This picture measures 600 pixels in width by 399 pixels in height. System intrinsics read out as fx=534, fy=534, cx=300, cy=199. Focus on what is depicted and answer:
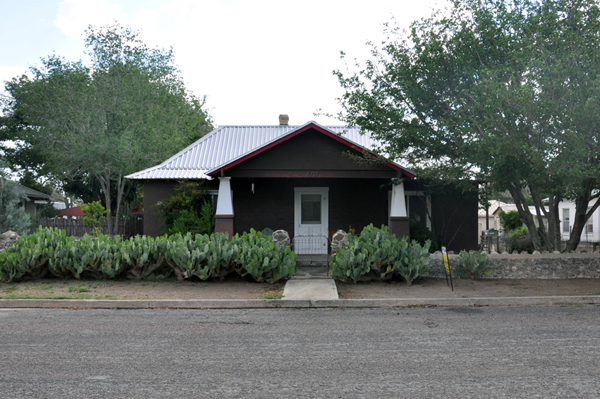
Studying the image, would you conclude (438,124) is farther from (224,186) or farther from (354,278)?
(224,186)

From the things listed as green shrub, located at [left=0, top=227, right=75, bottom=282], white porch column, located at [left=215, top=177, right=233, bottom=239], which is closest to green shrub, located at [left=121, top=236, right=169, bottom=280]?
green shrub, located at [left=0, top=227, right=75, bottom=282]

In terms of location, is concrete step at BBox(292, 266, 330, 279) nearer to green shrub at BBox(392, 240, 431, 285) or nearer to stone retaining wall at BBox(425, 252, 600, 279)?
green shrub at BBox(392, 240, 431, 285)

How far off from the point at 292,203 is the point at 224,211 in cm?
346

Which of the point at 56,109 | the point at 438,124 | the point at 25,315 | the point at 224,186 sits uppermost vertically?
the point at 56,109

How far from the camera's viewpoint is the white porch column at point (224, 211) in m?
15.1

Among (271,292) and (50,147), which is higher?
(50,147)

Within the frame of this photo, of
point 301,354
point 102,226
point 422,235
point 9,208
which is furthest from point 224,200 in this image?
point 102,226

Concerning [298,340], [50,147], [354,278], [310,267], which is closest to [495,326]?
[298,340]

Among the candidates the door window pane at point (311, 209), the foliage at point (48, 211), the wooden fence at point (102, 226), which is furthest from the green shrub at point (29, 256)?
the foliage at point (48, 211)

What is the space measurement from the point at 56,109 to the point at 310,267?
930 inches

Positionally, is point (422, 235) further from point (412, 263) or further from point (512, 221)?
point (512, 221)

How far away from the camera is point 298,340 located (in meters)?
7.29

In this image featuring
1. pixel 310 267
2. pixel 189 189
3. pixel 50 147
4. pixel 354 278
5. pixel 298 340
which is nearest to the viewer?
pixel 298 340

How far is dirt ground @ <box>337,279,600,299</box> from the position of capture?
1107cm
